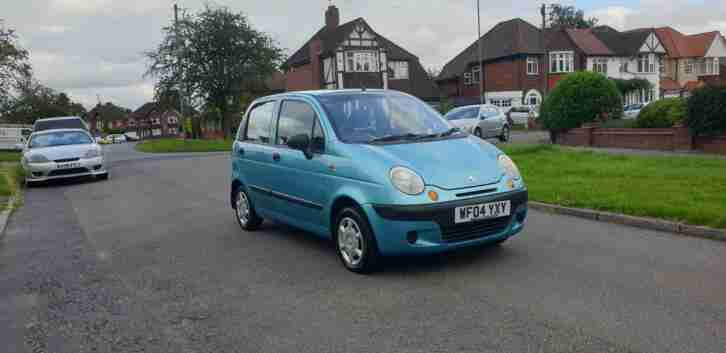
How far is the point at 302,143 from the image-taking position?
6.16 metres

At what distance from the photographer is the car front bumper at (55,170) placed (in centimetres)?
1496

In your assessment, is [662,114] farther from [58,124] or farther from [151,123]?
[151,123]

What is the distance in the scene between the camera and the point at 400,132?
6.21m

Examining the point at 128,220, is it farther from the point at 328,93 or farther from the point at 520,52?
the point at 520,52

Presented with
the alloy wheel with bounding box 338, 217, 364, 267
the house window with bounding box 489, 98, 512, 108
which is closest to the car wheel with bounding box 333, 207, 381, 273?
the alloy wheel with bounding box 338, 217, 364, 267

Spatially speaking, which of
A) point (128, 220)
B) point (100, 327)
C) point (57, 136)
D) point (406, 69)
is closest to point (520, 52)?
point (406, 69)

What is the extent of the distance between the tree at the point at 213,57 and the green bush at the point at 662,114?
100 feet

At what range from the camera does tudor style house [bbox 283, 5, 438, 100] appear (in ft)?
190

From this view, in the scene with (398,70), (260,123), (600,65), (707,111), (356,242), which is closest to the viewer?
(356,242)

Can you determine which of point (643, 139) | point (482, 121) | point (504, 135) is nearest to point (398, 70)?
point (504, 135)

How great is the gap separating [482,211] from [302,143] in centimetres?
195

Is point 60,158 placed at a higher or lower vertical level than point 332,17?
lower

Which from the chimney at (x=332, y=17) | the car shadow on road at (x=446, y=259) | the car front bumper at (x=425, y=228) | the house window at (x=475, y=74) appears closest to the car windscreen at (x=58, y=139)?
the car shadow on road at (x=446, y=259)

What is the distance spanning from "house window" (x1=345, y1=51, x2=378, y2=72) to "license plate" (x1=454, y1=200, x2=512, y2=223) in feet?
175
